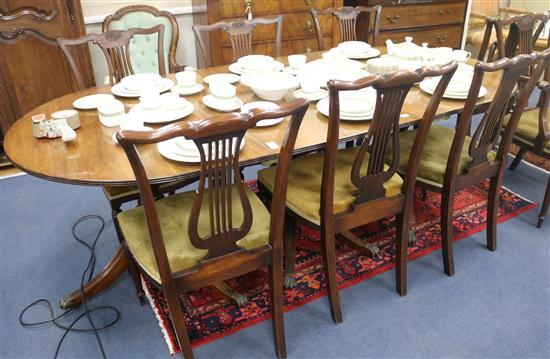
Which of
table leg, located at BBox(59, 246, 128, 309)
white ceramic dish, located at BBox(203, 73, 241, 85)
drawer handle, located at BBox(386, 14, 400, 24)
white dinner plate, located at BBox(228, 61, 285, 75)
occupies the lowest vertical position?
table leg, located at BBox(59, 246, 128, 309)

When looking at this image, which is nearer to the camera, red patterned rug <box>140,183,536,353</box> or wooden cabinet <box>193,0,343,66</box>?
red patterned rug <box>140,183,536,353</box>

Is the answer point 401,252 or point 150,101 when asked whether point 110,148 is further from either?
point 401,252

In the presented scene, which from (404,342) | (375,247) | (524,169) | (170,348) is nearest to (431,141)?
(375,247)

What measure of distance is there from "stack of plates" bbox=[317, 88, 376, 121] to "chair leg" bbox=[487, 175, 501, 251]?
29.1 inches

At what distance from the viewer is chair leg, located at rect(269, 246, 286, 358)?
1.49 meters

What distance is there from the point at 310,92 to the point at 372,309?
929 millimetres

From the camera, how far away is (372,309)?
1.80m

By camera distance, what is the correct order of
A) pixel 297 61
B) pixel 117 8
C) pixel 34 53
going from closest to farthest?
pixel 297 61, pixel 34 53, pixel 117 8

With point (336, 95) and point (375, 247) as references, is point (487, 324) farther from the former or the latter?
point (336, 95)

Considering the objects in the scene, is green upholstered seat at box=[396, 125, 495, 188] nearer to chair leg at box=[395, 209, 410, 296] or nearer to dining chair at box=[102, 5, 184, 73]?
chair leg at box=[395, 209, 410, 296]

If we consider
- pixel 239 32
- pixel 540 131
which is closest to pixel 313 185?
pixel 239 32

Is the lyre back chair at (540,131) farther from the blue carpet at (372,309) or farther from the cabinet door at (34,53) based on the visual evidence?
the cabinet door at (34,53)

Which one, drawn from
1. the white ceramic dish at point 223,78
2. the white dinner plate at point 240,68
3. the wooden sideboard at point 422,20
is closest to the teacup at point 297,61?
the white dinner plate at point 240,68

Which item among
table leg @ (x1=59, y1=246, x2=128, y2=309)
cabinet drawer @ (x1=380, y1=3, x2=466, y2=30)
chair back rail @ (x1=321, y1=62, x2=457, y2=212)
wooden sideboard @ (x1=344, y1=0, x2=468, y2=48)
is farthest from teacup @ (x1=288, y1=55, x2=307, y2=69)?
cabinet drawer @ (x1=380, y1=3, x2=466, y2=30)
